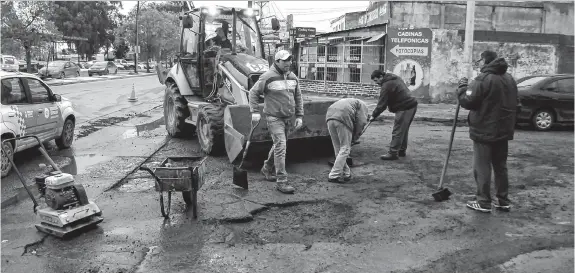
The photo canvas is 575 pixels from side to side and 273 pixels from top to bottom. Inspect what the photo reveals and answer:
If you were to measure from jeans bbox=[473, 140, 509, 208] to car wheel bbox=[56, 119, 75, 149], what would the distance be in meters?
7.70

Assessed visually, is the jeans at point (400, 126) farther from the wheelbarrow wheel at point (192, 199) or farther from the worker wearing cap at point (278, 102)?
the wheelbarrow wheel at point (192, 199)

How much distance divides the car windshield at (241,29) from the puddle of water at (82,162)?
3.20m

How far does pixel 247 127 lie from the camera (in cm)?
754

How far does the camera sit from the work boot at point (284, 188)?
247 inches

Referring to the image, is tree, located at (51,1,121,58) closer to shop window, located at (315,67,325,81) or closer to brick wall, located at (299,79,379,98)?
shop window, located at (315,67,325,81)

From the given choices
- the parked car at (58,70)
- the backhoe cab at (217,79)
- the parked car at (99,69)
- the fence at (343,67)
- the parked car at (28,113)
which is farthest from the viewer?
the parked car at (99,69)

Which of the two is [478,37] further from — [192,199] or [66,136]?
[192,199]

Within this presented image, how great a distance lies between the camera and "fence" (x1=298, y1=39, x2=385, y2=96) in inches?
800

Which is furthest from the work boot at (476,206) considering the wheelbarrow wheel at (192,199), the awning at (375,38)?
the awning at (375,38)

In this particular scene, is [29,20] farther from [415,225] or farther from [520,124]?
[415,225]

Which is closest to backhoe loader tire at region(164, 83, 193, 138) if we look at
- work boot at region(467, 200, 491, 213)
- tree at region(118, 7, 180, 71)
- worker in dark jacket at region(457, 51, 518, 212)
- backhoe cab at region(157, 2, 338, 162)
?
backhoe cab at region(157, 2, 338, 162)

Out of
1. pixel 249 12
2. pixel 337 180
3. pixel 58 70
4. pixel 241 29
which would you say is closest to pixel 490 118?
pixel 337 180

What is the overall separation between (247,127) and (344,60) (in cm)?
1464

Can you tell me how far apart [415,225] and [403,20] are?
60.8 feet
